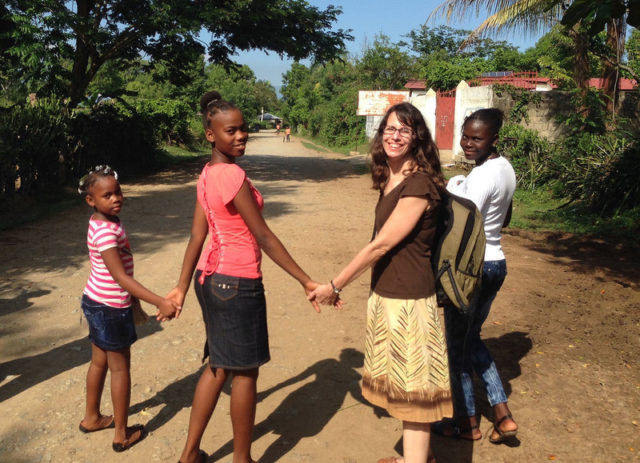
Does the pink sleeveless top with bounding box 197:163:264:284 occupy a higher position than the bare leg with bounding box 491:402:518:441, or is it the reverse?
the pink sleeveless top with bounding box 197:163:264:284

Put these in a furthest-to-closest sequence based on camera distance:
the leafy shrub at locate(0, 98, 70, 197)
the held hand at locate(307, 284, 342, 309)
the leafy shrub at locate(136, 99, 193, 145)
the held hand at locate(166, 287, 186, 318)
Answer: the leafy shrub at locate(136, 99, 193, 145), the leafy shrub at locate(0, 98, 70, 197), the held hand at locate(166, 287, 186, 318), the held hand at locate(307, 284, 342, 309)

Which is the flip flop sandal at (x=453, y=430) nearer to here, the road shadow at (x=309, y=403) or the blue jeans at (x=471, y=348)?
the blue jeans at (x=471, y=348)

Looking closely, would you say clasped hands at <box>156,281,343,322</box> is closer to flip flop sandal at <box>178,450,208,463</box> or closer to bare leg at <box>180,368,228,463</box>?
bare leg at <box>180,368,228,463</box>

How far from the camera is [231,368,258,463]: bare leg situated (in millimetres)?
2707

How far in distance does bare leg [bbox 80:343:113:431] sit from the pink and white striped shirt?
31 centimetres

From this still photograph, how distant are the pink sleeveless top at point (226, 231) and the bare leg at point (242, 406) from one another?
20.4 inches

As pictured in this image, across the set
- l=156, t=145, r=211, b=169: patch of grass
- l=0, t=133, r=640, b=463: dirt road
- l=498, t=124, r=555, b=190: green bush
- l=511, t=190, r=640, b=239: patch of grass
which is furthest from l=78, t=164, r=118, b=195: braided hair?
l=156, t=145, r=211, b=169: patch of grass

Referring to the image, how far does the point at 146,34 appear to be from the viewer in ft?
47.6

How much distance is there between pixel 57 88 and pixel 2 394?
37.7 ft

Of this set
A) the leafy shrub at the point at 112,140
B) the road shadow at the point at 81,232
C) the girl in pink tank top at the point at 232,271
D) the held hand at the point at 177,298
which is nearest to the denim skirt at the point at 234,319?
the girl in pink tank top at the point at 232,271

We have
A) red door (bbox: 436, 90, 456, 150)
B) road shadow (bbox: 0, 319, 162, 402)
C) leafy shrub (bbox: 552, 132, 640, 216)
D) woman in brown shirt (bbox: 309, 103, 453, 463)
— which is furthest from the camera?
red door (bbox: 436, 90, 456, 150)

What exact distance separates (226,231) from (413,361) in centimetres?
105

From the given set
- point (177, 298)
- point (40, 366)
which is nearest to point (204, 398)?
point (177, 298)

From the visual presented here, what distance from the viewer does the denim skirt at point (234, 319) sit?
2582 millimetres
